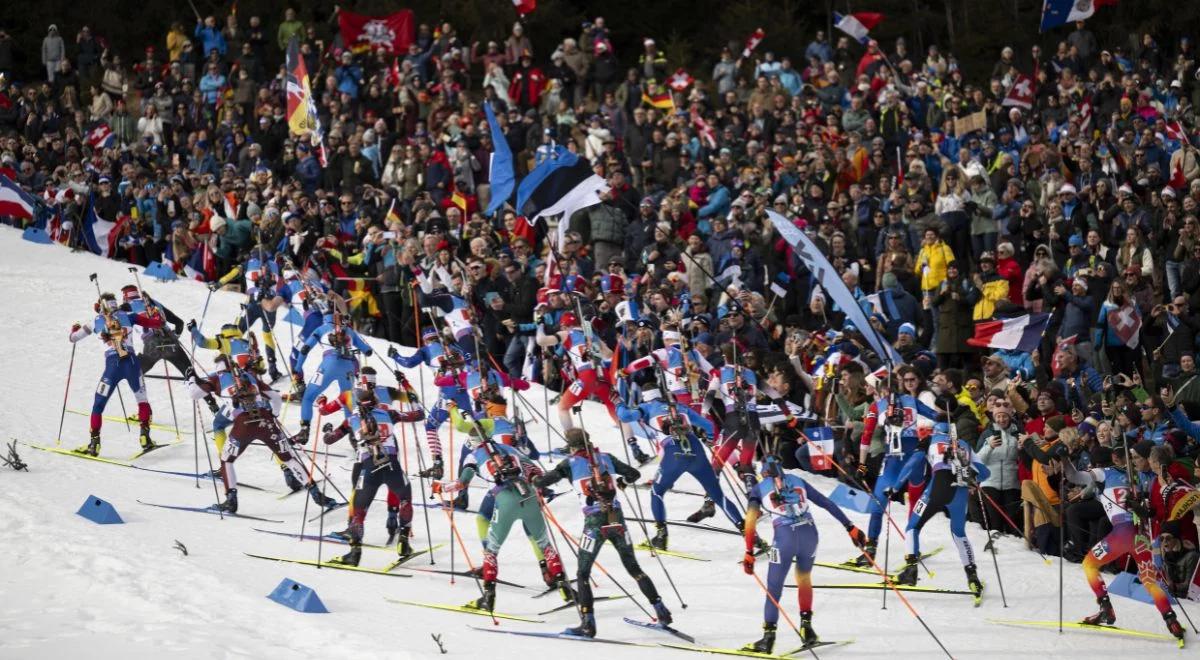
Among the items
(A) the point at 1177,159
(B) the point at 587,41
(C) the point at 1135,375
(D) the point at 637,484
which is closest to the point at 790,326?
(D) the point at 637,484

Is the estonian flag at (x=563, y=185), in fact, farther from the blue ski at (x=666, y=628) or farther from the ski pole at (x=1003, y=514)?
the blue ski at (x=666, y=628)

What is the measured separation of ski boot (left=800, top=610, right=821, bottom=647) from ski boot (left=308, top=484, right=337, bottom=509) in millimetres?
6003

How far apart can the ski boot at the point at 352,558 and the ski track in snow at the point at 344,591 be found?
24 centimetres

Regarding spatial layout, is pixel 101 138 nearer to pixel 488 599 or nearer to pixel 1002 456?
pixel 488 599

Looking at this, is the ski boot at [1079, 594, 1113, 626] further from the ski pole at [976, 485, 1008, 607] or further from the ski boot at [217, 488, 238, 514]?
the ski boot at [217, 488, 238, 514]

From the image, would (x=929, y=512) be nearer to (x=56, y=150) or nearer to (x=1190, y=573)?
Result: (x=1190, y=573)

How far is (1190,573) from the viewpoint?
16688 millimetres

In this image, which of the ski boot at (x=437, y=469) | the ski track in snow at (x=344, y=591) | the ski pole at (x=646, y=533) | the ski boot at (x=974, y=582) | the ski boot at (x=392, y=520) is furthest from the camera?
the ski boot at (x=437, y=469)

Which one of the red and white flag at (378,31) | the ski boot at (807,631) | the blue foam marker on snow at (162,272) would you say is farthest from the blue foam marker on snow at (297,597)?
the red and white flag at (378,31)

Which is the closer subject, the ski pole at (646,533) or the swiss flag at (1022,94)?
the ski pole at (646,533)

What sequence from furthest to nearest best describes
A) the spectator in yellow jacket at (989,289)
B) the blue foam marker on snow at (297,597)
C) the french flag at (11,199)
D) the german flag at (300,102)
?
the french flag at (11,199)
the german flag at (300,102)
the spectator in yellow jacket at (989,289)
the blue foam marker on snow at (297,597)

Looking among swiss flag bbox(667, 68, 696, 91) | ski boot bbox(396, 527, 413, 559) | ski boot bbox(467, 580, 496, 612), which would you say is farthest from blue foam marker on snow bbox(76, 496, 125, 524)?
swiss flag bbox(667, 68, 696, 91)

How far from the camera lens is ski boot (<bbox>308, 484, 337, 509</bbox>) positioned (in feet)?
62.2

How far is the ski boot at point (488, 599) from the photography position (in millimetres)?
15945
